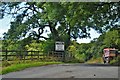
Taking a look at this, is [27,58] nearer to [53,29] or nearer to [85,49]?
[85,49]

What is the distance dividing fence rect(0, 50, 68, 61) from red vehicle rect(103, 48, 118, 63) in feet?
15.9

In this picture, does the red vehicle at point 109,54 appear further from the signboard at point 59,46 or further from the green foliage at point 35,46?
the green foliage at point 35,46

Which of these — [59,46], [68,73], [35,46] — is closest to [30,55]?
[59,46]

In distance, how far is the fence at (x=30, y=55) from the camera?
2576cm

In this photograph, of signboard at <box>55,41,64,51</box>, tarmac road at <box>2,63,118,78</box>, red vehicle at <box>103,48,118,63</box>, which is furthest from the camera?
signboard at <box>55,41,64,51</box>

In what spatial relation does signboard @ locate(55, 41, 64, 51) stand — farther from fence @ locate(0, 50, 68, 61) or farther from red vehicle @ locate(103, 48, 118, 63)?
red vehicle @ locate(103, 48, 118, 63)

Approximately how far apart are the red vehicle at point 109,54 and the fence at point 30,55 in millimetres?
4847

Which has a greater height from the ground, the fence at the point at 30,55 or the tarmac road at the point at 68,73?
the fence at the point at 30,55

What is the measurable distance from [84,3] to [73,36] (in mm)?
20957

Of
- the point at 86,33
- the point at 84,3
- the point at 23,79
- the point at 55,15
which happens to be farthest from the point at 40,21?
the point at 23,79

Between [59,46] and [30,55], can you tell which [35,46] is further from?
[30,55]

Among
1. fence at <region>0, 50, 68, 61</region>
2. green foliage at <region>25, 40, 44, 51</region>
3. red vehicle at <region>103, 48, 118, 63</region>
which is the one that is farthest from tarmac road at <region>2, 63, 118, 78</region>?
green foliage at <region>25, 40, 44, 51</region>

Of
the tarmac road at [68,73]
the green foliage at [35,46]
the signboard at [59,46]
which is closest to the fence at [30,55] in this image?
the signboard at [59,46]

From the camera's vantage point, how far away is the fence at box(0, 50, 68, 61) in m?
25.8
